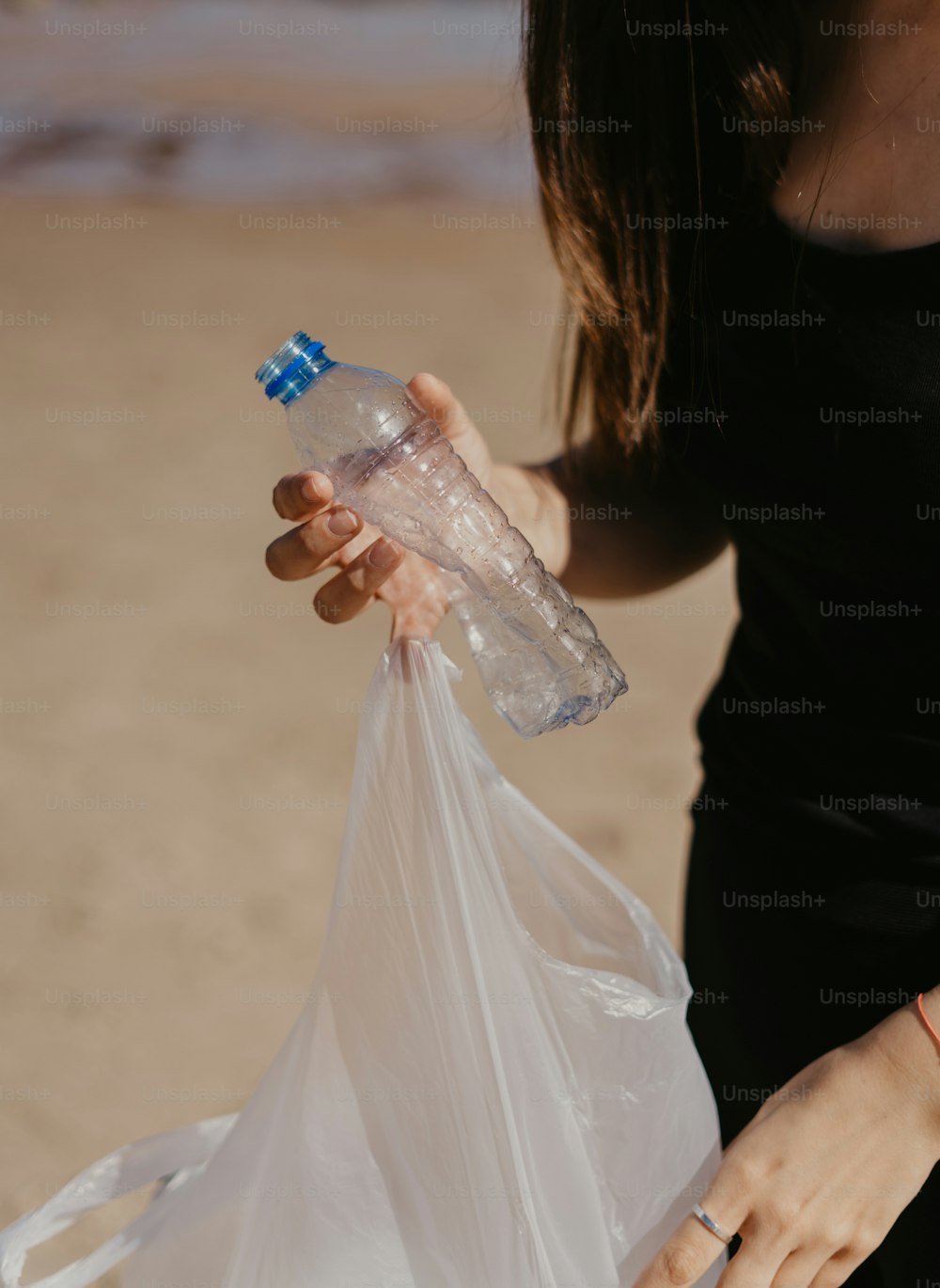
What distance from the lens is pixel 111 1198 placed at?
1318 millimetres

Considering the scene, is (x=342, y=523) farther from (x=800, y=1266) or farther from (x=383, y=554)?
(x=800, y=1266)

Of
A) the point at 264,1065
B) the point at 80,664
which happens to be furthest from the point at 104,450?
the point at 264,1065

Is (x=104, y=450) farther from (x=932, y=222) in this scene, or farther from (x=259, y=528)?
(x=932, y=222)

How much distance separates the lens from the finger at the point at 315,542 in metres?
1.08

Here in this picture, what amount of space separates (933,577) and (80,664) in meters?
2.85

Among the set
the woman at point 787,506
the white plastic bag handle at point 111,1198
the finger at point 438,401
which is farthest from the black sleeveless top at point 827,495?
the white plastic bag handle at point 111,1198

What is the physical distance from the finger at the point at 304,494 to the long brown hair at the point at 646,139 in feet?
1.26

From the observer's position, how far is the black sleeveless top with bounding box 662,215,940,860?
1.06 m

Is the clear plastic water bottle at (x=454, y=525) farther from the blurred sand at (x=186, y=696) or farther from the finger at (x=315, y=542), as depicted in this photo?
the blurred sand at (x=186, y=696)

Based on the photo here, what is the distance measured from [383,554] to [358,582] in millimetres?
44

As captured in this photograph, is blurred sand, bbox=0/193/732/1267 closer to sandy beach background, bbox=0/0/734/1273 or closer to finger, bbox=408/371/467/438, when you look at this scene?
sandy beach background, bbox=0/0/734/1273

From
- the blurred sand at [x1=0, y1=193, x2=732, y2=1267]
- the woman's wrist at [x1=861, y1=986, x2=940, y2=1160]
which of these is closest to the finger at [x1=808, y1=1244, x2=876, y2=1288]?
the woman's wrist at [x1=861, y1=986, x2=940, y2=1160]

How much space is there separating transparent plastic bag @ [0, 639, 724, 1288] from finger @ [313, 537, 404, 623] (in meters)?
0.06

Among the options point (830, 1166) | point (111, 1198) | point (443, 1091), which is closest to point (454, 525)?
point (443, 1091)
